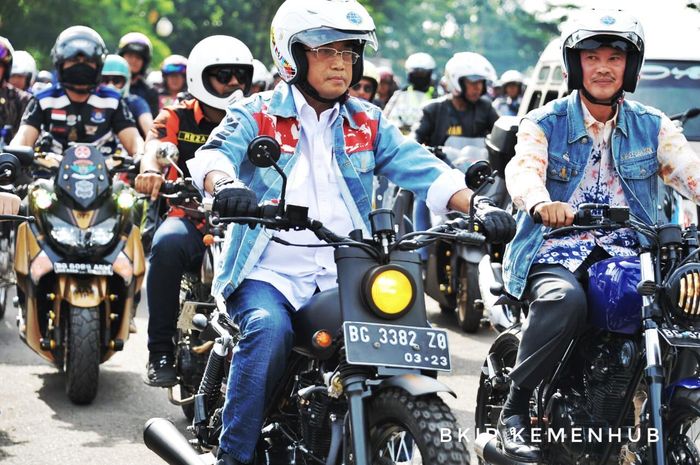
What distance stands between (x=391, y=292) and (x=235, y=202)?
56cm

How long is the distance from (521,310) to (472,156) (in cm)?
587

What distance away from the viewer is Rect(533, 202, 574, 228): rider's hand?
514 centimetres

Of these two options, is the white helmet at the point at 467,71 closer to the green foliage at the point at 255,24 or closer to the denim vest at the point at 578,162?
the green foliage at the point at 255,24

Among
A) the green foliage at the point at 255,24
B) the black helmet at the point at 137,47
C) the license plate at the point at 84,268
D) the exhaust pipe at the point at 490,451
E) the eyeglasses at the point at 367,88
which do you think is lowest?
the exhaust pipe at the point at 490,451

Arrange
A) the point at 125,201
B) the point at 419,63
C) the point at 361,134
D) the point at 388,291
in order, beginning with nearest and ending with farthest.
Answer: the point at 388,291, the point at 361,134, the point at 125,201, the point at 419,63

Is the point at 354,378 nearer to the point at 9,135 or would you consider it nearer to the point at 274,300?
the point at 274,300

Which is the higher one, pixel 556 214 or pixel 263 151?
pixel 263 151

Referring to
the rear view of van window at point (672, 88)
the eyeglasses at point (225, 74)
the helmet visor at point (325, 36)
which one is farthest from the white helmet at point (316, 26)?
the rear view of van window at point (672, 88)

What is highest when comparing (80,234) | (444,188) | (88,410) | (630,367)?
(444,188)

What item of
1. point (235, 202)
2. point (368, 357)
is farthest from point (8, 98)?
point (368, 357)

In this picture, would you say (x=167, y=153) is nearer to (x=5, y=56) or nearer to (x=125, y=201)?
(x=125, y=201)

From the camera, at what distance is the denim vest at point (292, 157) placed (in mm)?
5105

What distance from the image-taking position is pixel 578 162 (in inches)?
228

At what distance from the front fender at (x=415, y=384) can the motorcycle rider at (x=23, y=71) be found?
478 inches
